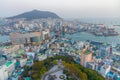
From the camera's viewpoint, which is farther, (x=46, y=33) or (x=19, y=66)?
(x=46, y=33)

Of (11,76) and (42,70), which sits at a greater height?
(42,70)

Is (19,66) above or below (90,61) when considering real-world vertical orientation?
below

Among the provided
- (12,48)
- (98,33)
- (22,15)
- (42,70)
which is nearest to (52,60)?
(42,70)

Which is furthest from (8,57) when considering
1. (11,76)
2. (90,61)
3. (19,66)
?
(90,61)

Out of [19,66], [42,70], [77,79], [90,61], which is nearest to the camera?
[77,79]

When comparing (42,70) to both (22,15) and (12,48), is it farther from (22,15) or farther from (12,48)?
(22,15)

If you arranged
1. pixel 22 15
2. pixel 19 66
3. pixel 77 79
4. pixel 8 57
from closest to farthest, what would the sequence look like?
pixel 77 79 < pixel 19 66 < pixel 8 57 < pixel 22 15

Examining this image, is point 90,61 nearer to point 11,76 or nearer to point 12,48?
point 11,76

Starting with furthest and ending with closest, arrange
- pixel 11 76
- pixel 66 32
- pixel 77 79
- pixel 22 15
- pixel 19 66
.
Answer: pixel 22 15, pixel 66 32, pixel 19 66, pixel 11 76, pixel 77 79

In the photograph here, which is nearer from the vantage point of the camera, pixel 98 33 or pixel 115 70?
pixel 115 70
